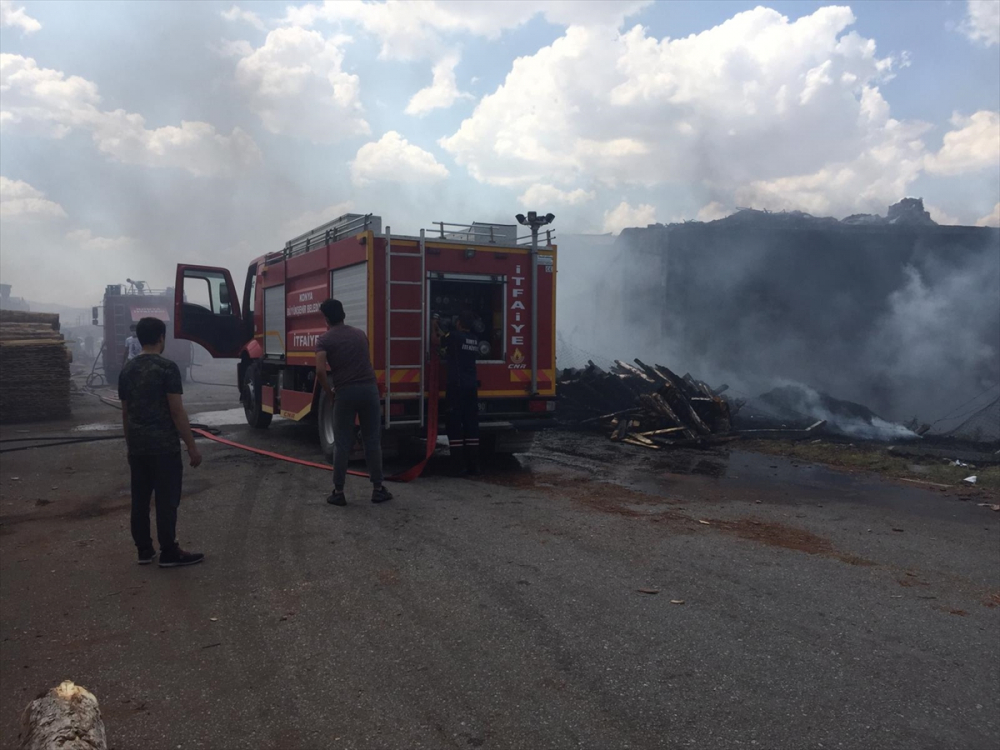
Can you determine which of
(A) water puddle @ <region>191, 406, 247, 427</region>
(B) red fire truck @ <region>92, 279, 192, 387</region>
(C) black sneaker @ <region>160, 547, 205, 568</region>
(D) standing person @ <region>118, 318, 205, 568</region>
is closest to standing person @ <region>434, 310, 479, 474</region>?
(D) standing person @ <region>118, 318, 205, 568</region>

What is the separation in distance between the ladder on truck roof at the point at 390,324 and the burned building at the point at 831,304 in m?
→ 11.0

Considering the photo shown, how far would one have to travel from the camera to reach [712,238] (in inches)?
766

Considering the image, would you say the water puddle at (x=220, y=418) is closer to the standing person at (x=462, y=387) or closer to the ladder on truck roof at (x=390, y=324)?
the ladder on truck roof at (x=390, y=324)

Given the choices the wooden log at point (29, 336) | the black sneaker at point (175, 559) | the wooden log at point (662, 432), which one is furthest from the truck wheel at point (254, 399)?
the black sneaker at point (175, 559)

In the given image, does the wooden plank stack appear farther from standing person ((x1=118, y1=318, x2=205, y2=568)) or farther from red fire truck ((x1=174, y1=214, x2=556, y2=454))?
standing person ((x1=118, y1=318, x2=205, y2=568))

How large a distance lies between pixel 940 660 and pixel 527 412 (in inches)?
226

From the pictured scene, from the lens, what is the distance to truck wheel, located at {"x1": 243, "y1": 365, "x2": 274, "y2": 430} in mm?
12328

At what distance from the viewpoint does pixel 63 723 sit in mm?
2449

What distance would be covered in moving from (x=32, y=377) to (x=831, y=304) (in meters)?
18.1

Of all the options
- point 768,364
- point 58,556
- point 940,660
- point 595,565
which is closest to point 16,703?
point 58,556

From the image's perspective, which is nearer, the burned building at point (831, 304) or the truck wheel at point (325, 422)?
the truck wheel at point (325, 422)

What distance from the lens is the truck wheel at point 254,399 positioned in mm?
12328

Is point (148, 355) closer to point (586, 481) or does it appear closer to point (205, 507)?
point (205, 507)

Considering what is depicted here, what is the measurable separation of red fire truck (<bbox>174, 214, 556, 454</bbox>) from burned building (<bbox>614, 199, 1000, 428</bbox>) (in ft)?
31.8
